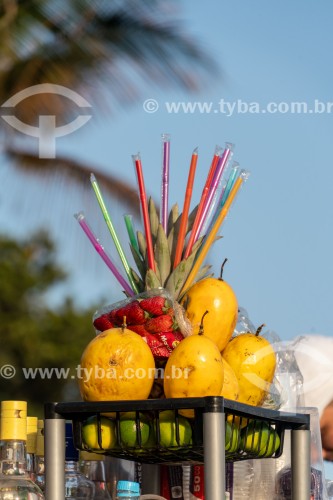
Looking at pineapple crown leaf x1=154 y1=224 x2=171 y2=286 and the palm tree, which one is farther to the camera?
the palm tree

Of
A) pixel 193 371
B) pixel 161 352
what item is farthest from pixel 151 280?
pixel 193 371

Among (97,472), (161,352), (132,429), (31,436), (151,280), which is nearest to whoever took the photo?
(132,429)

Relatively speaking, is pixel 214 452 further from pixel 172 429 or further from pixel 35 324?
pixel 35 324

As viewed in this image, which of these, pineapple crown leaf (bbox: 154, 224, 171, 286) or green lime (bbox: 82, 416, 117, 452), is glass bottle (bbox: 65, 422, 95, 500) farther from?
pineapple crown leaf (bbox: 154, 224, 171, 286)

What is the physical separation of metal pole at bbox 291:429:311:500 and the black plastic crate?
7 cm

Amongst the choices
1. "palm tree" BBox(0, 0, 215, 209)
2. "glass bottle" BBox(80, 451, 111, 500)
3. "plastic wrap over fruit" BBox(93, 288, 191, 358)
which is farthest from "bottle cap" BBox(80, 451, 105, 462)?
"palm tree" BBox(0, 0, 215, 209)

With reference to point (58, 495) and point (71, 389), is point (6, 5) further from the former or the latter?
point (58, 495)

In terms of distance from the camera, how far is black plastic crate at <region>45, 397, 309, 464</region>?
1.63 metres

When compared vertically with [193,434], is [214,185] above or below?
above

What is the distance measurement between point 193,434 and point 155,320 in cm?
24

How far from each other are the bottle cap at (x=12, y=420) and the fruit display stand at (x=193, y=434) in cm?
8

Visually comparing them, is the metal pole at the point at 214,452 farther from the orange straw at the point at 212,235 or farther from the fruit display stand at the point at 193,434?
the orange straw at the point at 212,235

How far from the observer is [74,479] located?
78.8 inches

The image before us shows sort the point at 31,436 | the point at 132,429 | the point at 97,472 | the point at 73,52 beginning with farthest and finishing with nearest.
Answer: the point at 73,52 → the point at 97,472 → the point at 31,436 → the point at 132,429
